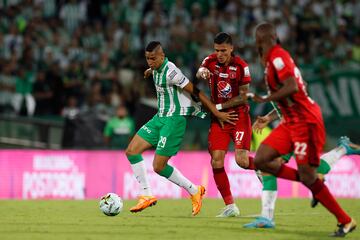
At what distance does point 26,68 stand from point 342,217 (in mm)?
12383

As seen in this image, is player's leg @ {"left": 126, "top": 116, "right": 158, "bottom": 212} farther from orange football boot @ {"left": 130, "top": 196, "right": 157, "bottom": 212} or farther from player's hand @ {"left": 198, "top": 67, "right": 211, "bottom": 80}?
player's hand @ {"left": 198, "top": 67, "right": 211, "bottom": 80}

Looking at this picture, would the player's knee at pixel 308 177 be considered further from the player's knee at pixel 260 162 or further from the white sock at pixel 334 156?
the white sock at pixel 334 156

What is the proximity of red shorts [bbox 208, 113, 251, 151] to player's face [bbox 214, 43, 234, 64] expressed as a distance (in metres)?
0.82

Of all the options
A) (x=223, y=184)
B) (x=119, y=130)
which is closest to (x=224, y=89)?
(x=223, y=184)

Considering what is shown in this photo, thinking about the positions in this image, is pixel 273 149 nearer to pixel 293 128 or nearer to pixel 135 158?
pixel 293 128

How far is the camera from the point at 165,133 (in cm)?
1189

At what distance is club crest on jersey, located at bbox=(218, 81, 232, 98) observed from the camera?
11734 millimetres

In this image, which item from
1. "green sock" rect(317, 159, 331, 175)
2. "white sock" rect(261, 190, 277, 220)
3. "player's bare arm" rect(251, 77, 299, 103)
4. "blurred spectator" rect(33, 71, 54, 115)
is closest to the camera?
"player's bare arm" rect(251, 77, 299, 103)

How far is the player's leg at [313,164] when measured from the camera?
9.16 metres

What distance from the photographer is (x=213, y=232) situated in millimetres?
9578

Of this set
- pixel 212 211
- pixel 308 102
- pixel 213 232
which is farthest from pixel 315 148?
pixel 212 211

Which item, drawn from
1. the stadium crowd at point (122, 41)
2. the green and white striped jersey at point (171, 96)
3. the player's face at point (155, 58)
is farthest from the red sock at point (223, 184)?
the stadium crowd at point (122, 41)

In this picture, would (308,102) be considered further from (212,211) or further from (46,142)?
(46,142)

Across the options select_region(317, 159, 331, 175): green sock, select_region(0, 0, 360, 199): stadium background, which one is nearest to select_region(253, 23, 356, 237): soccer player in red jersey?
select_region(317, 159, 331, 175): green sock
